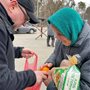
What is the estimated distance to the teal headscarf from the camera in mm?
2984

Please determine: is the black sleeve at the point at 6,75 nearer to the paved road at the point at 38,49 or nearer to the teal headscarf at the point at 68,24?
the teal headscarf at the point at 68,24

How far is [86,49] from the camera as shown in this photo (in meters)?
2.97

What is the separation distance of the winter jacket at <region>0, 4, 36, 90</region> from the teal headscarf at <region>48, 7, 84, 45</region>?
0.57m

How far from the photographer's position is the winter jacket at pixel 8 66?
2.36 meters

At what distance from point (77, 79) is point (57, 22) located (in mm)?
549

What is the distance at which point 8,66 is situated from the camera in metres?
2.56

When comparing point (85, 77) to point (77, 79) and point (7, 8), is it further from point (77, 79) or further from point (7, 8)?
point (7, 8)

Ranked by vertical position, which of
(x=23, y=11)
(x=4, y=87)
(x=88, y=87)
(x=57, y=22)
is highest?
(x=23, y=11)

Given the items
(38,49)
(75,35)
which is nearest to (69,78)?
(75,35)

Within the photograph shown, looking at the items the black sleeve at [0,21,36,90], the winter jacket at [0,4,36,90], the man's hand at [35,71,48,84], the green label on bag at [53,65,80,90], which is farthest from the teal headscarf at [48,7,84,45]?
the black sleeve at [0,21,36,90]

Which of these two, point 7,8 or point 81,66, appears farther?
point 81,66

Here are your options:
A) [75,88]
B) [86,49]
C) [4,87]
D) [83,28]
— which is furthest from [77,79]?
[4,87]

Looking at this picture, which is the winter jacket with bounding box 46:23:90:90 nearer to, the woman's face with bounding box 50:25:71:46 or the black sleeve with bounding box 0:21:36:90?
the woman's face with bounding box 50:25:71:46

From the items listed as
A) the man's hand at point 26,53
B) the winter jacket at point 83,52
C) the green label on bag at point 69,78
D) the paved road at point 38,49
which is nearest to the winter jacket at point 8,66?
the green label on bag at point 69,78
